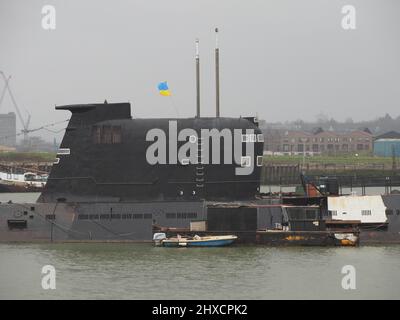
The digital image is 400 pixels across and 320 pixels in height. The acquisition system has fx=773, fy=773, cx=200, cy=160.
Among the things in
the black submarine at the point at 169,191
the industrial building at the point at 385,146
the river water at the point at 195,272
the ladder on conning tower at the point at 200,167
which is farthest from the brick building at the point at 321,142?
the river water at the point at 195,272

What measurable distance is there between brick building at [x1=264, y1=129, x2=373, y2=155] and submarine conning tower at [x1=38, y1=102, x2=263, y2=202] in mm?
131765

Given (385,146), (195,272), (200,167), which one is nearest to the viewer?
(195,272)

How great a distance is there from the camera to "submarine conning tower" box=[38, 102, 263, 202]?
128ft

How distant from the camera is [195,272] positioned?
105 ft

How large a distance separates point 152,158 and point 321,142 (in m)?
140

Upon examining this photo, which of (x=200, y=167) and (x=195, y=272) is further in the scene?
(x=200, y=167)

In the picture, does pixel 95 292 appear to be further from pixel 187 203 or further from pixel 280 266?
pixel 187 203

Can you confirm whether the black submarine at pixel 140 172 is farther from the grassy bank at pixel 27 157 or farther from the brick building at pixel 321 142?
the brick building at pixel 321 142

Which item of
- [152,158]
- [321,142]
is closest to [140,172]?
[152,158]

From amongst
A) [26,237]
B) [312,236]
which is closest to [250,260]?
[312,236]

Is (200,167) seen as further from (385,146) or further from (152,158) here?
(385,146)

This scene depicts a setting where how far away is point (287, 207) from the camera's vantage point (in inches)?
1543

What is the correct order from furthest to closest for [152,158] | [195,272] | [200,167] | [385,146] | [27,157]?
[385,146]
[27,157]
[152,158]
[200,167]
[195,272]

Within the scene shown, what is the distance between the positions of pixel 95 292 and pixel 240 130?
13630 mm
